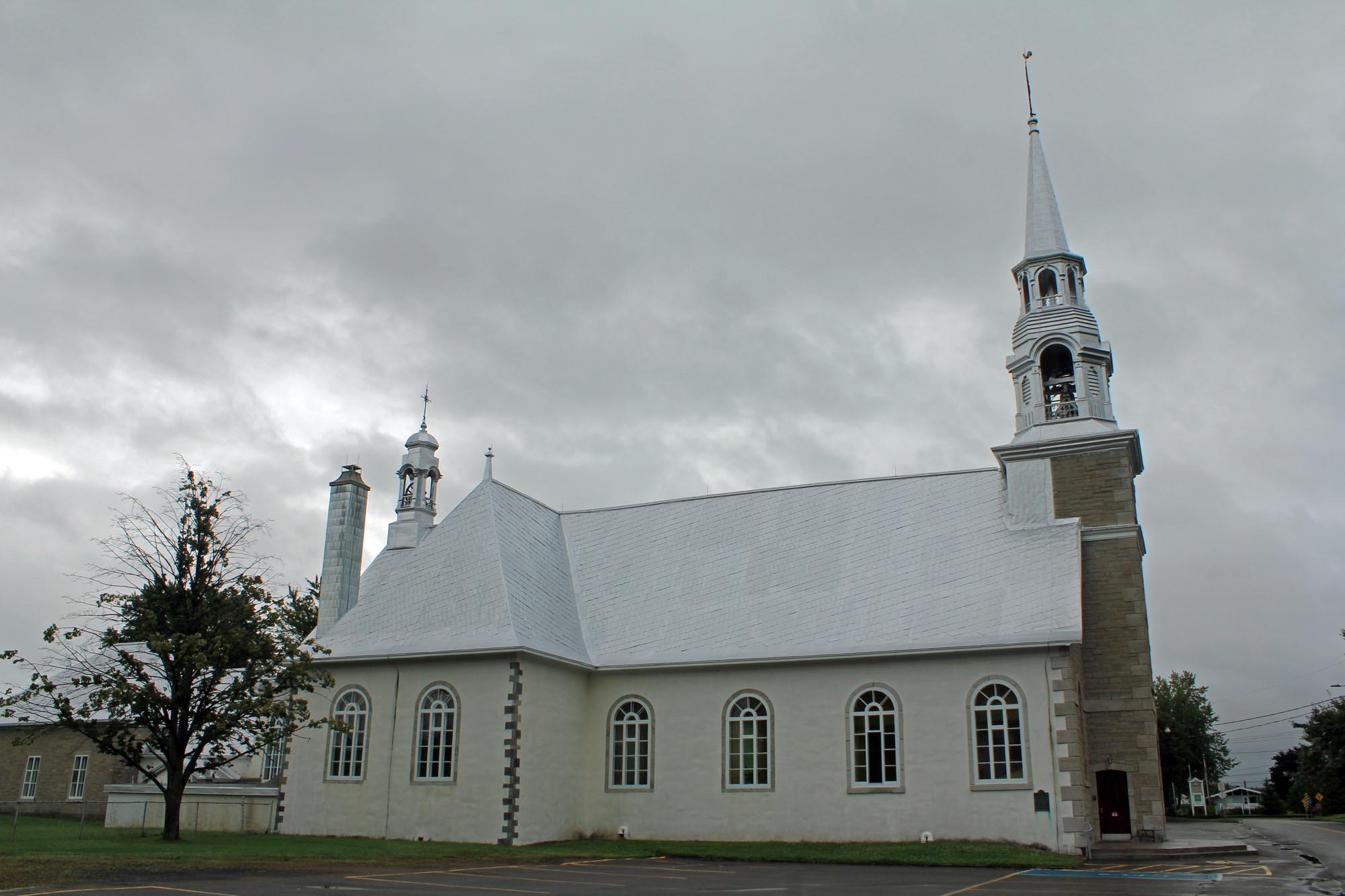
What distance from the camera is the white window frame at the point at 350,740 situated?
24.9m

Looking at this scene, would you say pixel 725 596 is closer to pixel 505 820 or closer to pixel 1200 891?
pixel 505 820

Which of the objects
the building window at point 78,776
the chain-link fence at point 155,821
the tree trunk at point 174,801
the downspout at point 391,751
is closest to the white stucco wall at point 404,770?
the downspout at point 391,751

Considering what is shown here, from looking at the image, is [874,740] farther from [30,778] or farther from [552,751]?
[30,778]

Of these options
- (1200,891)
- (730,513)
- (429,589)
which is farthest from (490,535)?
(1200,891)

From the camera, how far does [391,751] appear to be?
24.5 meters

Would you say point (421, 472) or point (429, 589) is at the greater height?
point (421, 472)

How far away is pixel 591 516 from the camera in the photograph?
31047mm

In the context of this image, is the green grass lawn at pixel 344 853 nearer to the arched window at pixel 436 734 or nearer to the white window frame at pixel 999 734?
the white window frame at pixel 999 734

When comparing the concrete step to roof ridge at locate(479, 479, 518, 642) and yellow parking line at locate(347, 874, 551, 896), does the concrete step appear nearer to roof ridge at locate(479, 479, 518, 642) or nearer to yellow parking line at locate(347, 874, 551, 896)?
yellow parking line at locate(347, 874, 551, 896)

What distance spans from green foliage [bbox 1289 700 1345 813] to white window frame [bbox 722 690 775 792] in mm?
42347

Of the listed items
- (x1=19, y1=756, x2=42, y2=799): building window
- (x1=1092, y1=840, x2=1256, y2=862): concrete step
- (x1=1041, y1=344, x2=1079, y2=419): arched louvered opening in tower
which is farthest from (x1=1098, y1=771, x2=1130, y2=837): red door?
(x1=19, y1=756, x2=42, y2=799): building window

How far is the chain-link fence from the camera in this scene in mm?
24516

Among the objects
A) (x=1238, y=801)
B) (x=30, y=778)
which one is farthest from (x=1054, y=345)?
(x=1238, y=801)

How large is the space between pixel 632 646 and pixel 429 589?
18.2 ft
